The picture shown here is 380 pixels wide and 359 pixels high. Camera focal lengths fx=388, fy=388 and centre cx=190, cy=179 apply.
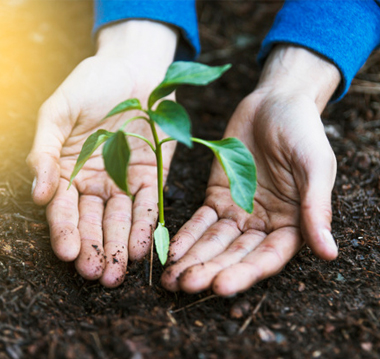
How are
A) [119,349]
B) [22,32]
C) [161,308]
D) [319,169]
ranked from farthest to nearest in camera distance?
[22,32] → [319,169] → [161,308] → [119,349]

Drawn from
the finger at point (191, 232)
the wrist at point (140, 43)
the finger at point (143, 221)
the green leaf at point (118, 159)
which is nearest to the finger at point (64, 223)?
the finger at point (143, 221)

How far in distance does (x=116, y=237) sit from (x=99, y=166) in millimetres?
539

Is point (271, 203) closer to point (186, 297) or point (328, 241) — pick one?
point (328, 241)

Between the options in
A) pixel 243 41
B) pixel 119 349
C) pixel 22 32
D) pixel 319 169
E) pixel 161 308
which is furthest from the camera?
pixel 243 41

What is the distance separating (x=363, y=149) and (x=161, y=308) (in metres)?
2.07

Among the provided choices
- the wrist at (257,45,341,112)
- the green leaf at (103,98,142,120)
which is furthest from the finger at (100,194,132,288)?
the wrist at (257,45,341,112)

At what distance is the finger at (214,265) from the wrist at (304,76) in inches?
37.9

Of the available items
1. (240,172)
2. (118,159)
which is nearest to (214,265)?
(240,172)

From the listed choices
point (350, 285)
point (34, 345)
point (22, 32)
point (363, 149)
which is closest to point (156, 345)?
point (34, 345)

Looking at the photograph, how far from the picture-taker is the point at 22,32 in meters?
3.55

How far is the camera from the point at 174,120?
1395 mm

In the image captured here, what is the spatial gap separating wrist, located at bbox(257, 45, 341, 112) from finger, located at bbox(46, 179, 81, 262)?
51.6 inches

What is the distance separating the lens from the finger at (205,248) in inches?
64.6

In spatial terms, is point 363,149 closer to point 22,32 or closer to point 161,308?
point 161,308
